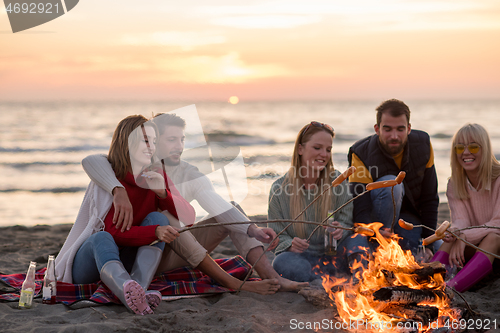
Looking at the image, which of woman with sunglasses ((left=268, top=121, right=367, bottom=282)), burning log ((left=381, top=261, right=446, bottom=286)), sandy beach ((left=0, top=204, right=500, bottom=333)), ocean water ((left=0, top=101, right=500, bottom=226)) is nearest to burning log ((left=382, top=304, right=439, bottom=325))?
burning log ((left=381, top=261, right=446, bottom=286))

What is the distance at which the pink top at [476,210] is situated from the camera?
12.2 ft

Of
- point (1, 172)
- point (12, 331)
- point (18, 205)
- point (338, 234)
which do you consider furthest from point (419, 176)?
point (1, 172)

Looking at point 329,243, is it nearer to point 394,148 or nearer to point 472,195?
point 394,148

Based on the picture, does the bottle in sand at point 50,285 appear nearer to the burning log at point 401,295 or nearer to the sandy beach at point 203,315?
the sandy beach at point 203,315

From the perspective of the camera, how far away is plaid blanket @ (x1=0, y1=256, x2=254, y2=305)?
3244mm

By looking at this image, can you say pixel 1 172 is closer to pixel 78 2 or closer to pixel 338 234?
pixel 78 2

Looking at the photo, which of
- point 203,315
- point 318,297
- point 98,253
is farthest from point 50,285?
point 318,297

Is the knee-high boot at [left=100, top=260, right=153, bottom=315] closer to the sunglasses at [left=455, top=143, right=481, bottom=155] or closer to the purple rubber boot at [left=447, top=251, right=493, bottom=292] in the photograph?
the purple rubber boot at [left=447, top=251, right=493, bottom=292]

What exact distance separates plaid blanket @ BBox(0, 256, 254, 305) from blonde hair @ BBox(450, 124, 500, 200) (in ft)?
6.77

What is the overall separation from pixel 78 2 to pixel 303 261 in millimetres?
9991

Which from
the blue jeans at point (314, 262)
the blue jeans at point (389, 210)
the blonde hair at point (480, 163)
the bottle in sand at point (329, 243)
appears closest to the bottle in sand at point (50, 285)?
the blue jeans at point (314, 262)

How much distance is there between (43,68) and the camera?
17.3 m

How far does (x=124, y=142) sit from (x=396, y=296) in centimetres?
232

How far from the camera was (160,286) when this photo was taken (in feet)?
11.8
